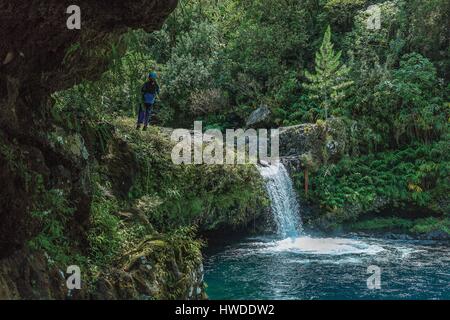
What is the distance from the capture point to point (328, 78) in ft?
74.3

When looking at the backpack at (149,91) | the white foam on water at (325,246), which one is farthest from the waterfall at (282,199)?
the backpack at (149,91)

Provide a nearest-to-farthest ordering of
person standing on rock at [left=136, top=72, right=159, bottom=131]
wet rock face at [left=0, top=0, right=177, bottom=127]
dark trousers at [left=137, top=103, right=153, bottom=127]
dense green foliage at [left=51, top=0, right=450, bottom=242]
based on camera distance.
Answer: wet rock face at [left=0, top=0, right=177, bottom=127] → person standing on rock at [left=136, top=72, right=159, bottom=131] → dark trousers at [left=137, top=103, right=153, bottom=127] → dense green foliage at [left=51, top=0, right=450, bottom=242]

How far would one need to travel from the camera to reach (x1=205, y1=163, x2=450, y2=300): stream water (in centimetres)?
1173

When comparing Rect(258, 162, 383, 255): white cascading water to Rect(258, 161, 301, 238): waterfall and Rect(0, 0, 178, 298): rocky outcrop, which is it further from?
Rect(0, 0, 178, 298): rocky outcrop

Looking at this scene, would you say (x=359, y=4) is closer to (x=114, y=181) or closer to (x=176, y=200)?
(x=176, y=200)

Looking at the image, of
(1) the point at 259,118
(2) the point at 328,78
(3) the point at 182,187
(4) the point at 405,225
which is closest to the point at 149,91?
(3) the point at 182,187

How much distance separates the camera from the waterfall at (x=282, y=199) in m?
17.4

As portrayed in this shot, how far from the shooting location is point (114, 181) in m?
9.41

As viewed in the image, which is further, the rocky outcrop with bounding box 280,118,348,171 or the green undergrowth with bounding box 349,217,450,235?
the rocky outcrop with bounding box 280,118,348,171

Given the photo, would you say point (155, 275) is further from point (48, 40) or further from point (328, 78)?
point (328, 78)

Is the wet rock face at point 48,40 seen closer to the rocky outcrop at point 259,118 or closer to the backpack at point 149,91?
the backpack at point 149,91

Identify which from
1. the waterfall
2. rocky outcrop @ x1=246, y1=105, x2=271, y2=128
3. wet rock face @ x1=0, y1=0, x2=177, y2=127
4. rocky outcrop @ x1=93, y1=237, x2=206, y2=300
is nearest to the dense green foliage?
rocky outcrop @ x1=246, y1=105, x2=271, y2=128
